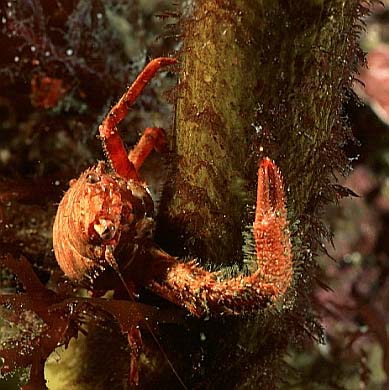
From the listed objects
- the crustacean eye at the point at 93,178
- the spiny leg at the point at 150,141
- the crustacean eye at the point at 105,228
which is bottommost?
the crustacean eye at the point at 105,228

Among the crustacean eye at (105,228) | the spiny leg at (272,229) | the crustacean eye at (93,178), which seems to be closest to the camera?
the spiny leg at (272,229)

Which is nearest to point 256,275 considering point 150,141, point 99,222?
point 99,222

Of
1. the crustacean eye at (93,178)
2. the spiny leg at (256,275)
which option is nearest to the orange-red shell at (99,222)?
the crustacean eye at (93,178)

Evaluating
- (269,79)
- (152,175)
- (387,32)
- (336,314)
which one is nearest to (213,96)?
(269,79)

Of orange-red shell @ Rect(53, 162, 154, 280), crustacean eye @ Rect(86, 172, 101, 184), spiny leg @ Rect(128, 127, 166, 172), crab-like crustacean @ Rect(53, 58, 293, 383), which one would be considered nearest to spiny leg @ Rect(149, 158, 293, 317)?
crab-like crustacean @ Rect(53, 58, 293, 383)

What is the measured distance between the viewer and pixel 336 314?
3.61 m

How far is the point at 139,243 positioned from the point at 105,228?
0.41 ft

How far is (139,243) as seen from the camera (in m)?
1.82

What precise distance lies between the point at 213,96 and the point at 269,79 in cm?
17

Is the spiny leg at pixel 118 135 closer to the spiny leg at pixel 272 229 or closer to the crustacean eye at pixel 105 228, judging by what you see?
the crustacean eye at pixel 105 228

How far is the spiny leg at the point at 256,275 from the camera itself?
1.35 m

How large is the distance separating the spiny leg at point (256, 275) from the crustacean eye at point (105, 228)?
0.17 metres

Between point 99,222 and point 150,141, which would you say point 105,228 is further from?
point 150,141

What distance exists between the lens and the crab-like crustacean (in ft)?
4.62
